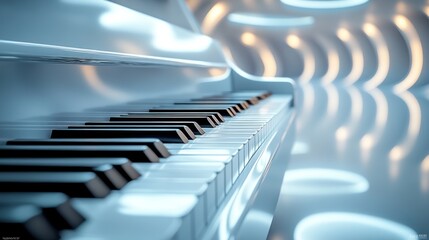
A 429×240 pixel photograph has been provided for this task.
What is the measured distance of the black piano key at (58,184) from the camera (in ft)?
2.32

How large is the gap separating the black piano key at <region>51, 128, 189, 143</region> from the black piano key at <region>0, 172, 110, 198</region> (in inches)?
18.1

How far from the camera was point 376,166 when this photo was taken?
3006 millimetres

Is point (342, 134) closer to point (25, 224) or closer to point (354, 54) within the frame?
point (25, 224)

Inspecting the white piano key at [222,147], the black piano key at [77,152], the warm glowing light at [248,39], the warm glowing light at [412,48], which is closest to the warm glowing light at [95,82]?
the white piano key at [222,147]

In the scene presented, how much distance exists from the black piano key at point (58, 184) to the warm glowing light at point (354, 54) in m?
19.4

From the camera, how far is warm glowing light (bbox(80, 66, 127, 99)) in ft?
6.12

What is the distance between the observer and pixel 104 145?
1.05 meters

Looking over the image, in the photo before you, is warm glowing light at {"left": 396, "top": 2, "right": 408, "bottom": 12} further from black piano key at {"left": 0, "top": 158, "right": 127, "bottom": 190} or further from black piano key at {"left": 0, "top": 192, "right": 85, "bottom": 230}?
black piano key at {"left": 0, "top": 192, "right": 85, "bottom": 230}

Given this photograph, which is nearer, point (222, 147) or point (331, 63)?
point (222, 147)

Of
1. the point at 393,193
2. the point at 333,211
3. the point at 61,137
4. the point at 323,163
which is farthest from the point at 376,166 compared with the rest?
the point at 61,137

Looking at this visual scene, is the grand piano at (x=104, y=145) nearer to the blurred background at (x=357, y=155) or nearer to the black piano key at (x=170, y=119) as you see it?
the black piano key at (x=170, y=119)

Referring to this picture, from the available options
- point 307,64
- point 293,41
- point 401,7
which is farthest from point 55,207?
point 307,64

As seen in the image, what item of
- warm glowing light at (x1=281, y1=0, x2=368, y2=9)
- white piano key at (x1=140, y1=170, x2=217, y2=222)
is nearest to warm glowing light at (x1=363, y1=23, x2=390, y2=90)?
warm glowing light at (x1=281, y1=0, x2=368, y2=9)

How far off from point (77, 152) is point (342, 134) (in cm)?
384
